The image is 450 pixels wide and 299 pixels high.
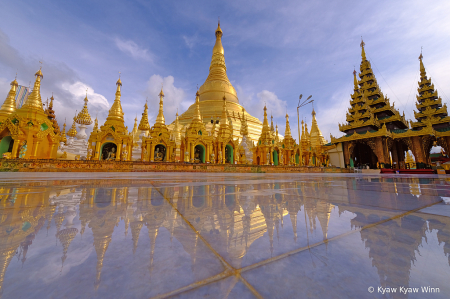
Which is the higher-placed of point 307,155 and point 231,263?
point 307,155

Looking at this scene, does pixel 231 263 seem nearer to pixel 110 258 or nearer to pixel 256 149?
pixel 110 258

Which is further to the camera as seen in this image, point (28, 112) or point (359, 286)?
point (28, 112)

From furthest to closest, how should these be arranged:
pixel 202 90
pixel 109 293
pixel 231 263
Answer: pixel 202 90 → pixel 231 263 → pixel 109 293

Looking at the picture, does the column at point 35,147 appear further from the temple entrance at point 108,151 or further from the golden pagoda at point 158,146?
the golden pagoda at point 158,146

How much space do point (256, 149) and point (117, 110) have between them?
1568 cm

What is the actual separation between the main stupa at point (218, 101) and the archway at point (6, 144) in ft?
57.5

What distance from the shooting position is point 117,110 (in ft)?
62.5

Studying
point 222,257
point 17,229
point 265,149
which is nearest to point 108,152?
point 265,149

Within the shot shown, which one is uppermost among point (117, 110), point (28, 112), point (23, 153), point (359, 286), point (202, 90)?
point (202, 90)

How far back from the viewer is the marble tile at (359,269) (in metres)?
0.52

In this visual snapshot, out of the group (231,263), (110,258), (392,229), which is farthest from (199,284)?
(392,229)

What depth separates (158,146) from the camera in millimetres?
19125

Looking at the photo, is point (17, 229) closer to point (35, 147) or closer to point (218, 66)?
point (35, 147)

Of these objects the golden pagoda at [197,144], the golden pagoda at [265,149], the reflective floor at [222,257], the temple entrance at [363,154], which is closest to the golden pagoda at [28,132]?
the golden pagoda at [197,144]
